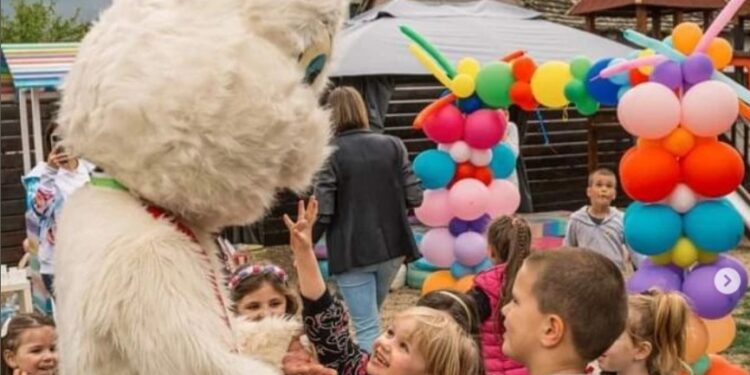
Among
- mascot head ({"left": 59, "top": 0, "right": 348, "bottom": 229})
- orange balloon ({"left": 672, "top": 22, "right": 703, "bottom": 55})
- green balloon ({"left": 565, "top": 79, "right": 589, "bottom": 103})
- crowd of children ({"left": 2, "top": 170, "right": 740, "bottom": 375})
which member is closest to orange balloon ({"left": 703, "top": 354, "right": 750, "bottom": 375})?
crowd of children ({"left": 2, "top": 170, "right": 740, "bottom": 375})

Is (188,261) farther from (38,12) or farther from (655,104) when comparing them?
(38,12)

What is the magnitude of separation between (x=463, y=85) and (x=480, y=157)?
1.73 ft

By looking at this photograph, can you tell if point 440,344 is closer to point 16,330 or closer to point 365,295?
point 16,330

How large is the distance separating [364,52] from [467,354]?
5.81 m

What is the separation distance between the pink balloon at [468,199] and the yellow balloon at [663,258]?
67.5 inches

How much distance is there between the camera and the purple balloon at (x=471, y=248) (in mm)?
6164

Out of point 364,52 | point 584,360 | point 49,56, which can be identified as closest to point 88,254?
point 584,360

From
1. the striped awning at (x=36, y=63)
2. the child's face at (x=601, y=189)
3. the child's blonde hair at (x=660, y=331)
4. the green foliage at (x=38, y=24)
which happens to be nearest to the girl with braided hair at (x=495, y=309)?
the child's blonde hair at (x=660, y=331)

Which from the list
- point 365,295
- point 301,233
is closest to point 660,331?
point 301,233

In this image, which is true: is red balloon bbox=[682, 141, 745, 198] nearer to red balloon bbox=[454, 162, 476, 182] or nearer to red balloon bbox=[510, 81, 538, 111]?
red balloon bbox=[510, 81, 538, 111]

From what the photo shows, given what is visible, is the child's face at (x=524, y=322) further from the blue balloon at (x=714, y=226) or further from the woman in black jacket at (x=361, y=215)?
the woman in black jacket at (x=361, y=215)

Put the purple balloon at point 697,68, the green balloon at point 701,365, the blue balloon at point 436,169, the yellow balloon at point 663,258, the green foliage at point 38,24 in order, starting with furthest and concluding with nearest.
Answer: the green foliage at point 38,24 → the blue balloon at point 436,169 → the yellow balloon at point 663,258 → the purple balloon at point 697,68 → the green balloon at point 701,365

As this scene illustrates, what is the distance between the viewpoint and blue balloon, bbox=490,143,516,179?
6531 mm

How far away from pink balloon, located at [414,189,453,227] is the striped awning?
7.86 ft
